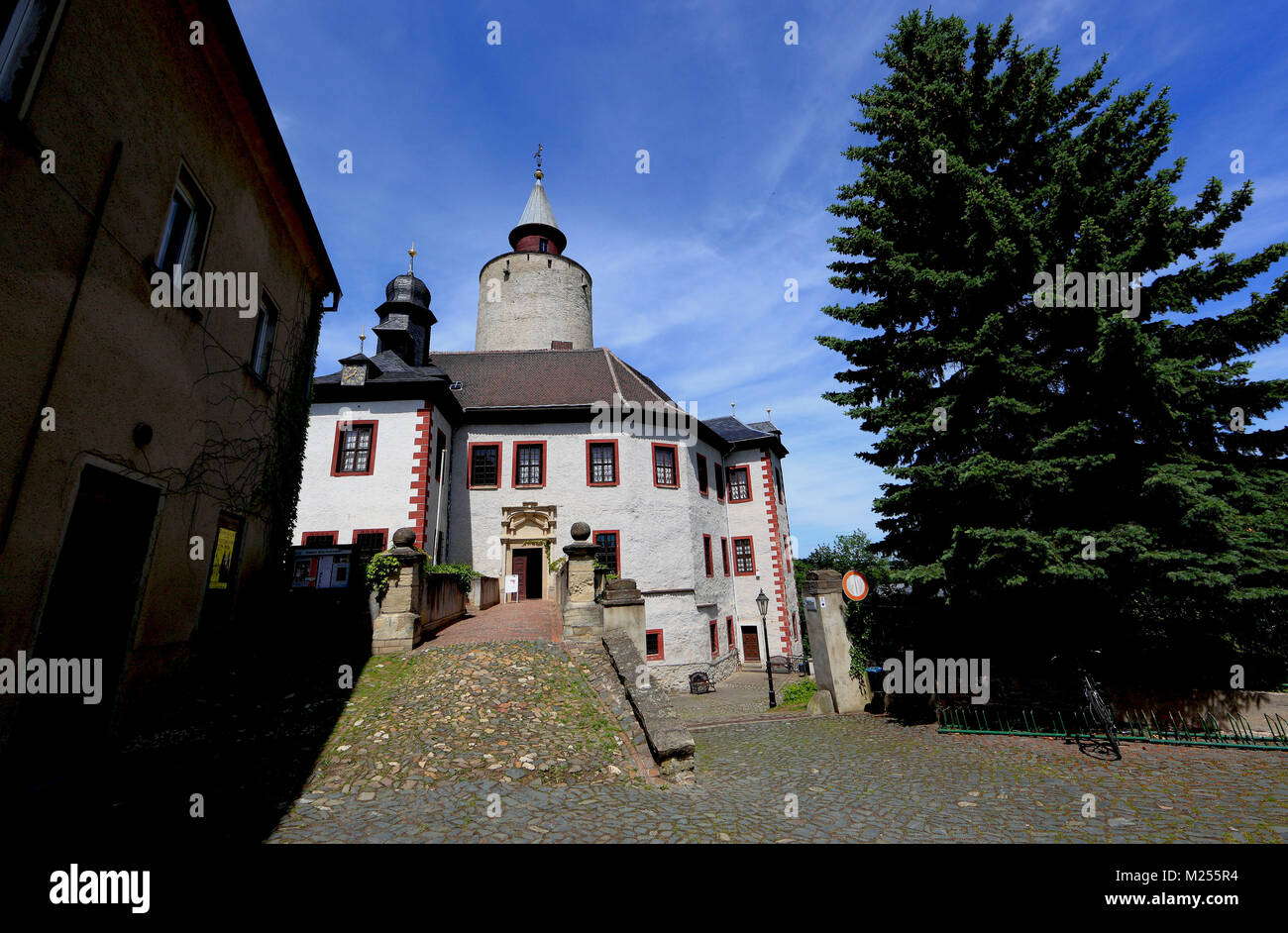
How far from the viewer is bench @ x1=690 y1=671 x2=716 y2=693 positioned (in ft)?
64.9

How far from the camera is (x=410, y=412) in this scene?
17.9m

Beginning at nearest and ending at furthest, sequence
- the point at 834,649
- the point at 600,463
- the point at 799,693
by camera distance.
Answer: the point at 834,649 → the point at 799,693 → the point at 600,463

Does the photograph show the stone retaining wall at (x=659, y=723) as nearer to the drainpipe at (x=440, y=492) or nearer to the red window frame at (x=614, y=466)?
the drainpipe at (x=440, y=492)

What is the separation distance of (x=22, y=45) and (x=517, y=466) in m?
16.8

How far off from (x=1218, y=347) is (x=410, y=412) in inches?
755

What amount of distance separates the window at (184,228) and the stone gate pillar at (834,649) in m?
11.5

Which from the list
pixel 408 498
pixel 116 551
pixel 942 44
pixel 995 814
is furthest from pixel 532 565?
pixel 942 44

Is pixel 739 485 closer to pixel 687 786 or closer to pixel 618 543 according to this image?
pixel 618 543

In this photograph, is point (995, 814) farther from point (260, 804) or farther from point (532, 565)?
point (532, 565)

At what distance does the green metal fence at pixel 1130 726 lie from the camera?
23.5 ft

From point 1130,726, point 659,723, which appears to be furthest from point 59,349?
point 1130,726

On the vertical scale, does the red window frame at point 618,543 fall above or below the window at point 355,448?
below

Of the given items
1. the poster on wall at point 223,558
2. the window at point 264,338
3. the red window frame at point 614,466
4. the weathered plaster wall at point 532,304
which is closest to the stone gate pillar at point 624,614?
the poster on wall at point 223,558

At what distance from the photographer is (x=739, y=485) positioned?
2658cm
